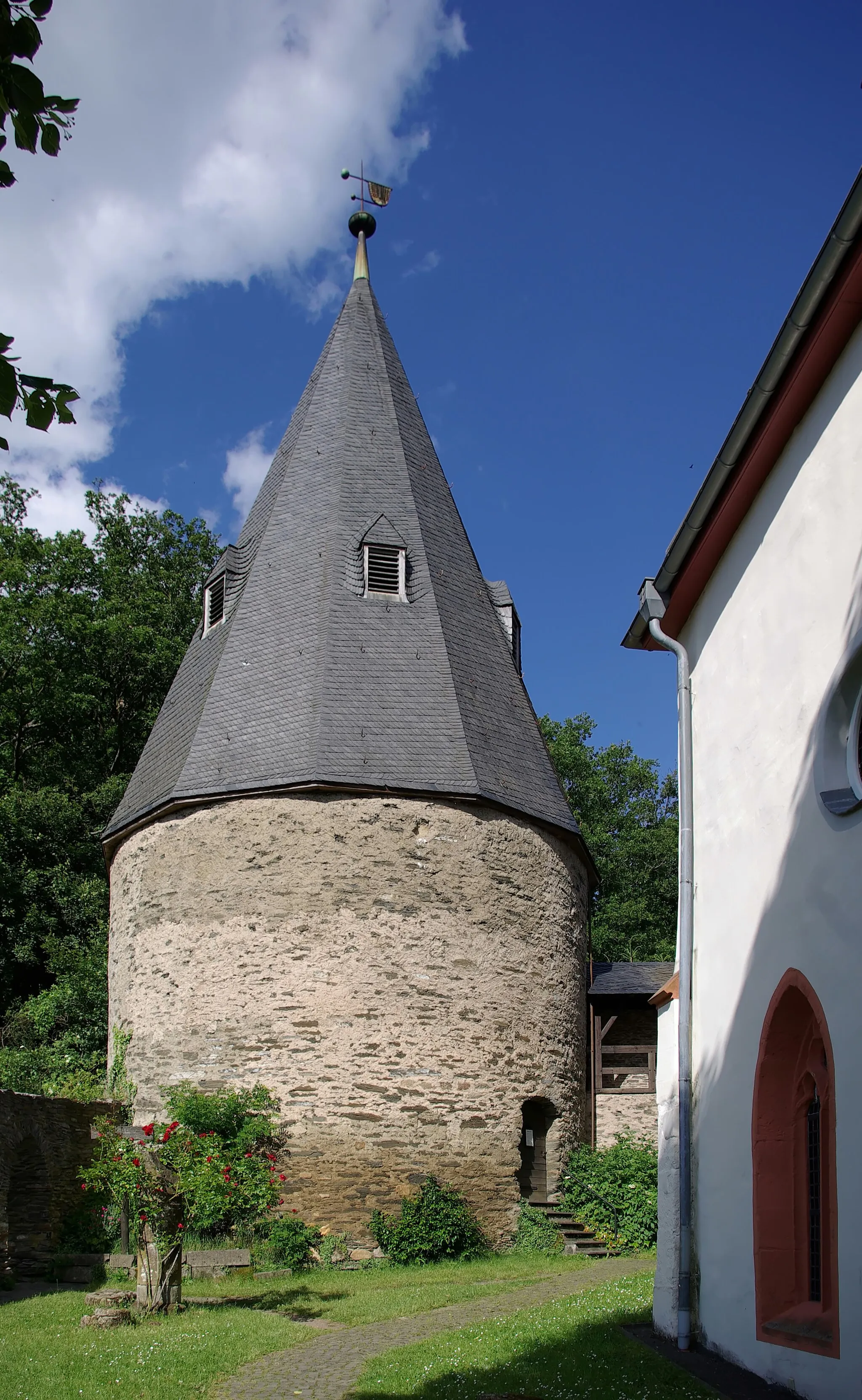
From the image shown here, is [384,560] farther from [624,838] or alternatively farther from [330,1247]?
[624,838]

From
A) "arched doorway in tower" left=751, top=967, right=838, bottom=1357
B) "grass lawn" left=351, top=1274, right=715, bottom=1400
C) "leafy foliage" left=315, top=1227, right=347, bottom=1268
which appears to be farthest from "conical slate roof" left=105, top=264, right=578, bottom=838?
"arched doorway in tower" left=751, top=967, right=838, bottom=1357

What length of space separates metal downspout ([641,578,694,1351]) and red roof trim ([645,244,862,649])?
195 mm

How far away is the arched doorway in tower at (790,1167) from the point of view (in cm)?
634

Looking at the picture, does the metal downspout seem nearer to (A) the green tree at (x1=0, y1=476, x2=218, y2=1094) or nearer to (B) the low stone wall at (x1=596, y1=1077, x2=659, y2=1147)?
(B) the low stone wall at (x1=596, y1=1077, x2=659, y2=1147)

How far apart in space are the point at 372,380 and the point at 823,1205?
1640 centimetres

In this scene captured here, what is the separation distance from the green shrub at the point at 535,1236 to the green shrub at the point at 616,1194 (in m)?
0.64

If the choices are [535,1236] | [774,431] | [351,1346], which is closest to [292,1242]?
[535,1236]

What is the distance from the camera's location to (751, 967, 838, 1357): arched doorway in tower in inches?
250

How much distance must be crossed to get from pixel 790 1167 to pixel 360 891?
8259 millimetres

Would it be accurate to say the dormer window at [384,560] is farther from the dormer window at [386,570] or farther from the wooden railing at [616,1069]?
the wooden railing at [616,1069]

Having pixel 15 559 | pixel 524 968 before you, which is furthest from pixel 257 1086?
pixel 15 559

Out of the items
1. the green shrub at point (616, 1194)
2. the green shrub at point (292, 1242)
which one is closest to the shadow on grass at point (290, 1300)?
the green shrub at point (292, 1242)

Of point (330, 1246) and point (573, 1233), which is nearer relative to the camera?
point (330, 1246)

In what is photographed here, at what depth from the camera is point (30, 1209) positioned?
1292 centimetres
